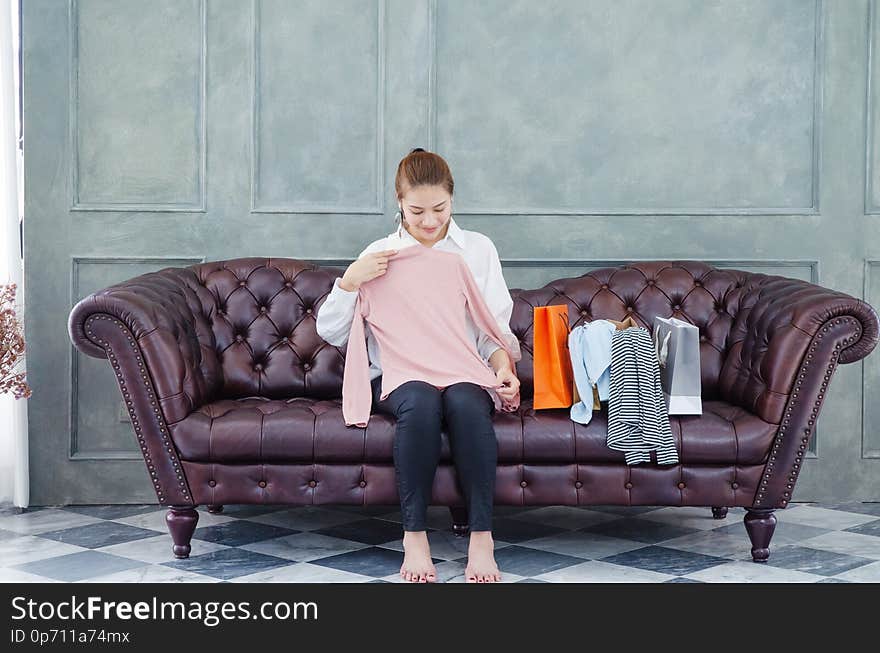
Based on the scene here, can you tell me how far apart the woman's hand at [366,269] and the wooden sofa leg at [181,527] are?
→ 778 mm

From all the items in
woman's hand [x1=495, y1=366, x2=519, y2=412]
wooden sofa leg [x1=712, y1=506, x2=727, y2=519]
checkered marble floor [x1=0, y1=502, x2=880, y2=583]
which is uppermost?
woman's hand [x1=495, y1=366, x2=519, y2=412]

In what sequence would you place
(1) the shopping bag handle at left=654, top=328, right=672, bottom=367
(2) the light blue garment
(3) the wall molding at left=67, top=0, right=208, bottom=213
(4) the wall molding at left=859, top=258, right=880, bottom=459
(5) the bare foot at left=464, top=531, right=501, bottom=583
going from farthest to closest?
(4) the wall molding at left=859, top=258, right=880, bottom=459, (3) the wall molding at left=67, top=0, right=208, bottom=213, (1) the shopping bag handle at left=654, top=328, right=672, bottom=367, (2) the light blue garment, (5) the bare foot at left=464, top=531, right=501, bottom=583

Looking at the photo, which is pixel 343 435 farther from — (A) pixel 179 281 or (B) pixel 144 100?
(B) pixel 144 100

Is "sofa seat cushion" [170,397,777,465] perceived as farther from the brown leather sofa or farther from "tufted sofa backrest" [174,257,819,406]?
"tufted sofa backrest" [174,257,819,406]

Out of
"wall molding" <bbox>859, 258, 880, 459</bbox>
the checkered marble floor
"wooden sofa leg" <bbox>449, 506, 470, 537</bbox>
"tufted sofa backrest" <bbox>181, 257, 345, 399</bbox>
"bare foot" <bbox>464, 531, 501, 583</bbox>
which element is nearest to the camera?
"bare foot" <bbox>464, 531, 501, 583</bbox>

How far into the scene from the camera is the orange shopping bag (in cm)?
291

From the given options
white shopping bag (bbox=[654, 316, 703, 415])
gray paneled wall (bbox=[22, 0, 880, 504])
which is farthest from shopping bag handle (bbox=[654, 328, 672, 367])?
gray paneled wall (bbox=[22, 0, 880, 504])

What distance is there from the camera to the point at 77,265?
142 inches

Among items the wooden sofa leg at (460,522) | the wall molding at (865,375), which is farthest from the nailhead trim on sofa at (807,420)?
→ the wall molding at (865,375)

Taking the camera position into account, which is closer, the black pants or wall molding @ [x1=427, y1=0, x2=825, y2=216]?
the black pants

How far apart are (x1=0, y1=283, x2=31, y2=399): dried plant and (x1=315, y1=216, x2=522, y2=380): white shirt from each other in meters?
1.09

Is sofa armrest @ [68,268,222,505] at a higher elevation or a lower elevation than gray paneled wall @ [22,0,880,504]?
lower
